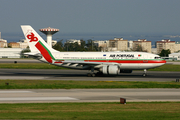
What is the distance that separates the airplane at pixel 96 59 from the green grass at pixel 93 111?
21.3 m

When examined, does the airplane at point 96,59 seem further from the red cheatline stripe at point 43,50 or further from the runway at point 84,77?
the runway at point 84,77

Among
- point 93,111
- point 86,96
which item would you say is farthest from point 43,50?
point 93,111

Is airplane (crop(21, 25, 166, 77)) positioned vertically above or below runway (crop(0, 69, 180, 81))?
above

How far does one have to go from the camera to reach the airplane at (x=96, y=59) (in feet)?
136

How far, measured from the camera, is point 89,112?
16266mm

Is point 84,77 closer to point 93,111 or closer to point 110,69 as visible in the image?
point 110,69

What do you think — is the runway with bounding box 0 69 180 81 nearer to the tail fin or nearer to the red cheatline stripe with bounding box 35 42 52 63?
the red cheatline stripe with bounding box 35 42 52 63

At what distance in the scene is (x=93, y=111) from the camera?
16578mm

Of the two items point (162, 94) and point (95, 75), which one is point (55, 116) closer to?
point (162, 94)

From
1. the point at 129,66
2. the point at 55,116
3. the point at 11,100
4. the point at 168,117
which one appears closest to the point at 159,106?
the point at 168,117

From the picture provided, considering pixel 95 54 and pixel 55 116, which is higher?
pixel 95 54

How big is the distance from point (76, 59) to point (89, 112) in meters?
27.2

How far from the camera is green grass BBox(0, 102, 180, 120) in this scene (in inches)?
589

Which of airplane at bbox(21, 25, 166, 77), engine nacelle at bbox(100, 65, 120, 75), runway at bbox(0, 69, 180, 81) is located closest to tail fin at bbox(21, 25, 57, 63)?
airplane at bbox(21, 25, 166, 77)
